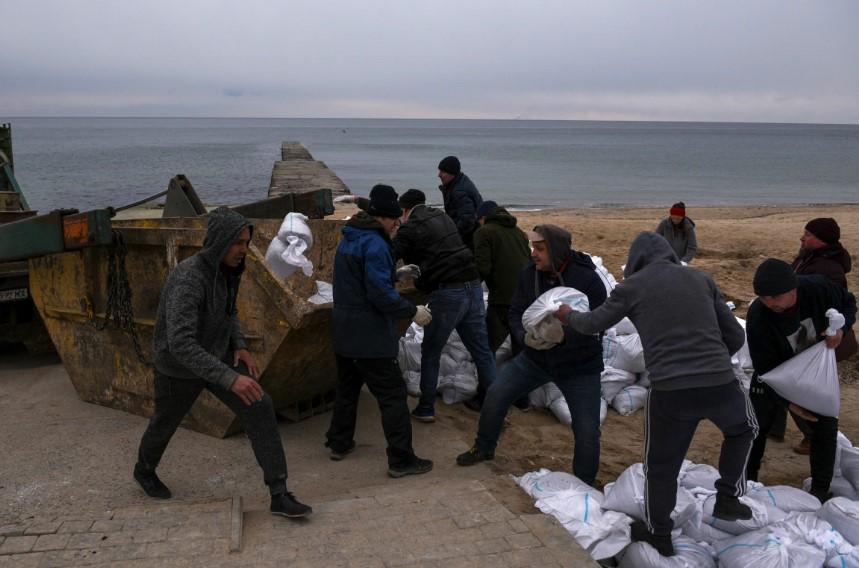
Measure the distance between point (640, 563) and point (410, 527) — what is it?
3.44 feet

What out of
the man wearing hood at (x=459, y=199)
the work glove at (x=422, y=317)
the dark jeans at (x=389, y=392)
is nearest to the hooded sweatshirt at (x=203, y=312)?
the dark jeans at (x=389, y=392)

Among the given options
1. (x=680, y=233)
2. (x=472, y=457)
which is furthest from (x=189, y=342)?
(x=680, y=233)

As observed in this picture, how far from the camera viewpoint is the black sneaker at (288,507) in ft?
12.2

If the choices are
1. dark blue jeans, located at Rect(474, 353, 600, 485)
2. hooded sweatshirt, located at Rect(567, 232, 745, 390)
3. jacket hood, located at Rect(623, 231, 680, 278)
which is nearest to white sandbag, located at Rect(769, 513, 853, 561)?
hooded sweatshirt, located at Rect(567, 232, 745, 390)

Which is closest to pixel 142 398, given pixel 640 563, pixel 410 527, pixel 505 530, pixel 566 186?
pixel 410 527

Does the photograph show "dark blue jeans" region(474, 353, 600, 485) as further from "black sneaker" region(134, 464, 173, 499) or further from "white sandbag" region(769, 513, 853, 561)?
"black sneaker" region(134, 464, 173, 499)

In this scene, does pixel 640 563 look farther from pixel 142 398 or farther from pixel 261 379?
pixel 142 398

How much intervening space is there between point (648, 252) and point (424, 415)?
8.08 ft

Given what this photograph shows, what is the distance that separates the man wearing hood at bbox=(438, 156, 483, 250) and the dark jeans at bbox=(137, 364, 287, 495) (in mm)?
2993

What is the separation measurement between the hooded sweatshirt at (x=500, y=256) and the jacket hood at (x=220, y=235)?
2449 millimetres

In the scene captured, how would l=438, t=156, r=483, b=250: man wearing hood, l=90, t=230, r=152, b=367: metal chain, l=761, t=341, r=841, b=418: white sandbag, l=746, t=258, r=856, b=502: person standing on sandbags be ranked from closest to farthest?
l=761, t=341, r=841, b=418: white sandbag, l=746, t=258, r=856, b=502: person standing on sandbags, l=90, t=230, r=152, b=367: metal chain, l=438, t=156, r=483, b=250: man wearing hood

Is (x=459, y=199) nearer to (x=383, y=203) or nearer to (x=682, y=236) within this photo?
(x=383, y=203)

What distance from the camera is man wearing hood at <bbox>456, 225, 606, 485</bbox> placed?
4215mm

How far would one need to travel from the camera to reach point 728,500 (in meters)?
3.74
